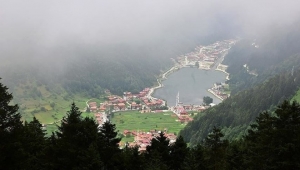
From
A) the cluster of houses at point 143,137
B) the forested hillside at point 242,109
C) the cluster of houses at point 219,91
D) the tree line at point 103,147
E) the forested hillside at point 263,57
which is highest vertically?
the forested hillside at point 263,57

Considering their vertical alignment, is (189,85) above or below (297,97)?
above

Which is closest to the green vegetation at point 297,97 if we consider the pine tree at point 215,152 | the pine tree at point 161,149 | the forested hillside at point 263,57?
the forested hillside at point 263,57

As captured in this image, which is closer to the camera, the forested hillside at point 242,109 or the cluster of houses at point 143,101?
the forested hillside at point 242,109

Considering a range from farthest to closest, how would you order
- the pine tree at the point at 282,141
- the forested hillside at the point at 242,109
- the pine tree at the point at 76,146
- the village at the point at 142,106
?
the village at the point at 142,106, the forested hillside at the point at 242,109, the pine tree at the point at 76,146, the pine tree at the point at 282,141

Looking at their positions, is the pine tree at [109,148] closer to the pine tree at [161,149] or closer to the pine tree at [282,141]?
the pine tree at [161,149]

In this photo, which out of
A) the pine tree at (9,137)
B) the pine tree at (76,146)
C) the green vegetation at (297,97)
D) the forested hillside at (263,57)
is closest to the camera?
the pine tree at (9,137)

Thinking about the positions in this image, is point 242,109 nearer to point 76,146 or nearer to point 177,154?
point 177,154

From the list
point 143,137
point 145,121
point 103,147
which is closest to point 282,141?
point 103,147

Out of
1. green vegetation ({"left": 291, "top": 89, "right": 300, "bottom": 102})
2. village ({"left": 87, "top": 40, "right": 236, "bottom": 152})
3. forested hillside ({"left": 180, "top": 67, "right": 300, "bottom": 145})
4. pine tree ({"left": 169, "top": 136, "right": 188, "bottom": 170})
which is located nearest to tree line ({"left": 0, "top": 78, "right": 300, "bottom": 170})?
pine tree ({"left": 169, "top": 136, "right": 188, "bottom": 170})
